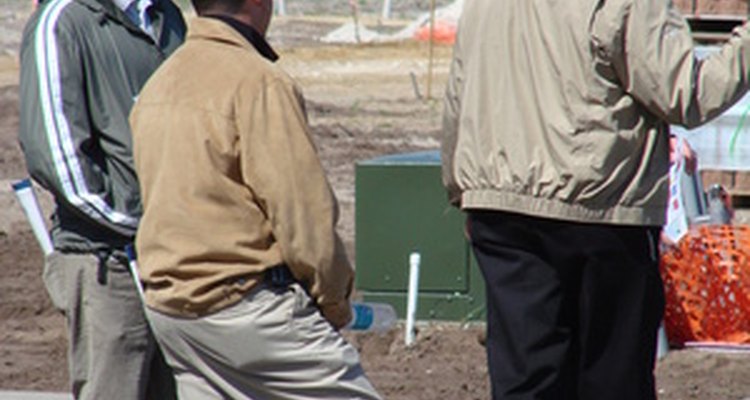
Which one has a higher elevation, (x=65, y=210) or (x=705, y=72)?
(x=705, y=72)

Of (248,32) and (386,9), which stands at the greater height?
(248,32)

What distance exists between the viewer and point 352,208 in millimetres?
11641

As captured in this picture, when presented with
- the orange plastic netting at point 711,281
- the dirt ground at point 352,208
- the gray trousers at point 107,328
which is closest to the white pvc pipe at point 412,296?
the dirt ground at point 352,208

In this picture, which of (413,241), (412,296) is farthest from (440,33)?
(412,296)

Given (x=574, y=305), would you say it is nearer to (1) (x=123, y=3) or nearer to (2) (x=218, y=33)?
(2) (x=218, y=33)

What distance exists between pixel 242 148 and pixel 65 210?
106 centimetres

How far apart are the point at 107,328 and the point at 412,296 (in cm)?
301

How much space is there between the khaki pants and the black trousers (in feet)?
2.20

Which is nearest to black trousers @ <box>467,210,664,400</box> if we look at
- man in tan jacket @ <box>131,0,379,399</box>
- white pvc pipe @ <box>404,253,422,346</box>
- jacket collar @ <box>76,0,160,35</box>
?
man in tan jacket @ <box>131,0,379,399</box>

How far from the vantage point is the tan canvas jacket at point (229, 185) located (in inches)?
147

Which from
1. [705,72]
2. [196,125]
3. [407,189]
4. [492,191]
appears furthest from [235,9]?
[407,189]

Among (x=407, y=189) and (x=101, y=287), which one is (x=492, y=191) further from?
(x=407, y=189)

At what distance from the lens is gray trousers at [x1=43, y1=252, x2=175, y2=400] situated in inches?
181

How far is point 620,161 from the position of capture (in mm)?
4285
